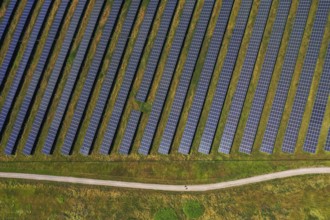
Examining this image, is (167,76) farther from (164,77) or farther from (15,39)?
(15,39)

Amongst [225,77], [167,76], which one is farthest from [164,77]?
[225,77]

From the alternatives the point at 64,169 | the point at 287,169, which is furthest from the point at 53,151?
the point at 287,169

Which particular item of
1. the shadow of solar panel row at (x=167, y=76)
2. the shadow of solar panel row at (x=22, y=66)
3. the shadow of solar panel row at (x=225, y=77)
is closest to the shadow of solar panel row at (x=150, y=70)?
the shadow of solar panel row at (x=167, y=76)

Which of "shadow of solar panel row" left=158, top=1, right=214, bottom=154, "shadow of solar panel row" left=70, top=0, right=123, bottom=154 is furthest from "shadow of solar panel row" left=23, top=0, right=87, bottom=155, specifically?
"shadow of solar panel row" left=158, top=1, right=214, bottom=154

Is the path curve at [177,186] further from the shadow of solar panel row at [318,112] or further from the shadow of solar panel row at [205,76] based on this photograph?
the shadow of solar panel row at [205,76]

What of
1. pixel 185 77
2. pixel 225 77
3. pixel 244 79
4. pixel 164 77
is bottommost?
pixel 164 77

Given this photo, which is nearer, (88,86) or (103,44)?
(88,86)
